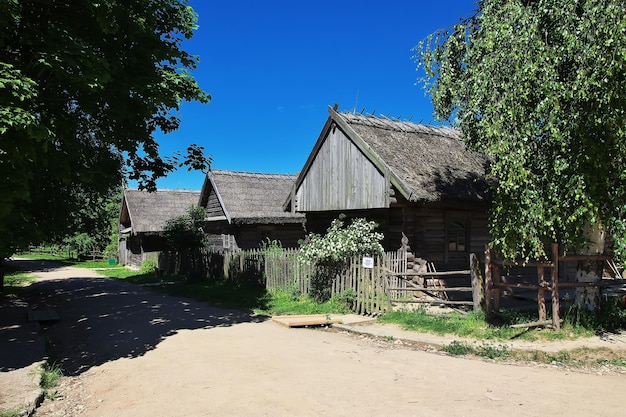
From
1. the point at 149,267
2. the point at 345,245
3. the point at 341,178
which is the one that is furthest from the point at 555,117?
the point at 149,267

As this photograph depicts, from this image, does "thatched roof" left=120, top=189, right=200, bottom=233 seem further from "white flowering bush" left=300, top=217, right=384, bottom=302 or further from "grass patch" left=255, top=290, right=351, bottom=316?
"white flowering bush" left=300, top=217, right=384, bottom=302

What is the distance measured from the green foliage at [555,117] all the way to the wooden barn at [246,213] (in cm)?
1557

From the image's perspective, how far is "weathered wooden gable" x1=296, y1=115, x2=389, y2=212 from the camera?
14.3 m

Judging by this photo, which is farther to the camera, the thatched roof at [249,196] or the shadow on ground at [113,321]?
the thatched roof at [249,196]

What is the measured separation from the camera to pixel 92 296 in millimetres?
16078

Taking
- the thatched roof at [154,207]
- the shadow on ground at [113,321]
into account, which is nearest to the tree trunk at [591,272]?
the shadow on ground at [113,321]

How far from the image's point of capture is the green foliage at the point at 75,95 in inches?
263

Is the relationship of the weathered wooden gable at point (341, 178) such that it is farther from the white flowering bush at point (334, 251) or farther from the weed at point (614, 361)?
the weed at point (614, 361)

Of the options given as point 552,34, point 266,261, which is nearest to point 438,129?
point 266,261

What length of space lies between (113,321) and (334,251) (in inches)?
225

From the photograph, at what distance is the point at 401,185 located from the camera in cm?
1302

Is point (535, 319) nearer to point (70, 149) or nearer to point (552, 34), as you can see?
point (552, 34)

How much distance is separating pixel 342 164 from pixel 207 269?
874 cm

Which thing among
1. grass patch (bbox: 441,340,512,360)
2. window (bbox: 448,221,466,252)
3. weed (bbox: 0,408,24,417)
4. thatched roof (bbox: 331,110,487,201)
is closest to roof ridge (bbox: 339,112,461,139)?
thatched roof (bbox: 331,110,487,201)
